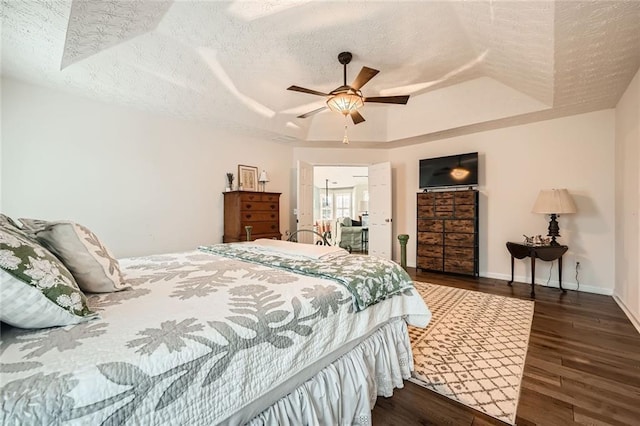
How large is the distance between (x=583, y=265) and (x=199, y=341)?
501cm

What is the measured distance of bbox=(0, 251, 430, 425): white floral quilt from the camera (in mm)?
625

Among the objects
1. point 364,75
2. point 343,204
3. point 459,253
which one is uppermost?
point 364,75

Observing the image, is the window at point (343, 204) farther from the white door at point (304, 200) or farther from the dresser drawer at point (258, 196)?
the dresser drawer at point (258, 196)

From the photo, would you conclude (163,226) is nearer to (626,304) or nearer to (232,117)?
(232,117)

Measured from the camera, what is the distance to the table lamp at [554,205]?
3592mm

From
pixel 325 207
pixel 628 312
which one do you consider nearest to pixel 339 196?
pixel 325 207

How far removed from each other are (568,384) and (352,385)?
1.52m

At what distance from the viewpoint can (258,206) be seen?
440 cm

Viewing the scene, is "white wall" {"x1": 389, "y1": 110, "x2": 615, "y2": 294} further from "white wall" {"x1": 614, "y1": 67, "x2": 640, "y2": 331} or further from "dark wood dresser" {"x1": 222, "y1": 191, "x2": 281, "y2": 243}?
"dark wood dresser" {"x1": 222, "y1": 191, "x2": 281, "y2": 243}

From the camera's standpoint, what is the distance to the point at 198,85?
350 centimetres

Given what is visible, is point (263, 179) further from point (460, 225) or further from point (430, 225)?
point (460, 225)

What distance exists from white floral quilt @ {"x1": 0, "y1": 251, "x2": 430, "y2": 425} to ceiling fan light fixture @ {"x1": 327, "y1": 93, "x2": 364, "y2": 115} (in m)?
2.05

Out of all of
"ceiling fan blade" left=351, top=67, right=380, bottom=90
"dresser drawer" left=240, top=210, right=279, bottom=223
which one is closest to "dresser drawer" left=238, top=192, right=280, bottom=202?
"dresser drawer" left=240, top=210, right=279, bottom=223

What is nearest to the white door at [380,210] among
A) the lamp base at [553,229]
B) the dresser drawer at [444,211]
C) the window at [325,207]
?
the dresser drawer at [444,211]
